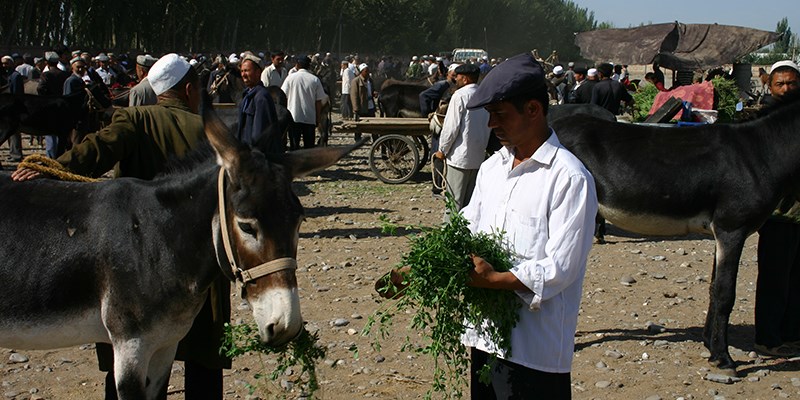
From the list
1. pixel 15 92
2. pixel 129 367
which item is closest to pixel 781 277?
pixel 129 367

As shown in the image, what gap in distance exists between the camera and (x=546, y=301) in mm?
2902

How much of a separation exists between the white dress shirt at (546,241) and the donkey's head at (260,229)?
2.64ft

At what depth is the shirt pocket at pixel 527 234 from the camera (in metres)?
2.86

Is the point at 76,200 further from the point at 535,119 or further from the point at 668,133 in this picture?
the point at 668,133

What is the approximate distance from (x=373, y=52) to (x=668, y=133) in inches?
2812

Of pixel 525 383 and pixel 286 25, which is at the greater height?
pixel 286 25

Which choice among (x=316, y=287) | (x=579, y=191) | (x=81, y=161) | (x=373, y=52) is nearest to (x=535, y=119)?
(x=579, y=191)

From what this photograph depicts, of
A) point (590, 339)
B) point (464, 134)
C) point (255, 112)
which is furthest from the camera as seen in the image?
point (255, 112)

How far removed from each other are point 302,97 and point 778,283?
396 inches

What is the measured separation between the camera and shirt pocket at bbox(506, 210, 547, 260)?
9.37 ft

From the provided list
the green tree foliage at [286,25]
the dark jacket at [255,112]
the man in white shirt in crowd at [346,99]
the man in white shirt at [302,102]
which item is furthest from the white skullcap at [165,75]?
the green tree foliage at [286,25]

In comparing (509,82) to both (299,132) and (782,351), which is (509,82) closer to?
(782,351)

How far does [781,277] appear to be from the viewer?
253 inches

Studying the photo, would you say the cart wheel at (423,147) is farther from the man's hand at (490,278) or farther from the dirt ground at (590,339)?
the man's hand at (490,278)
